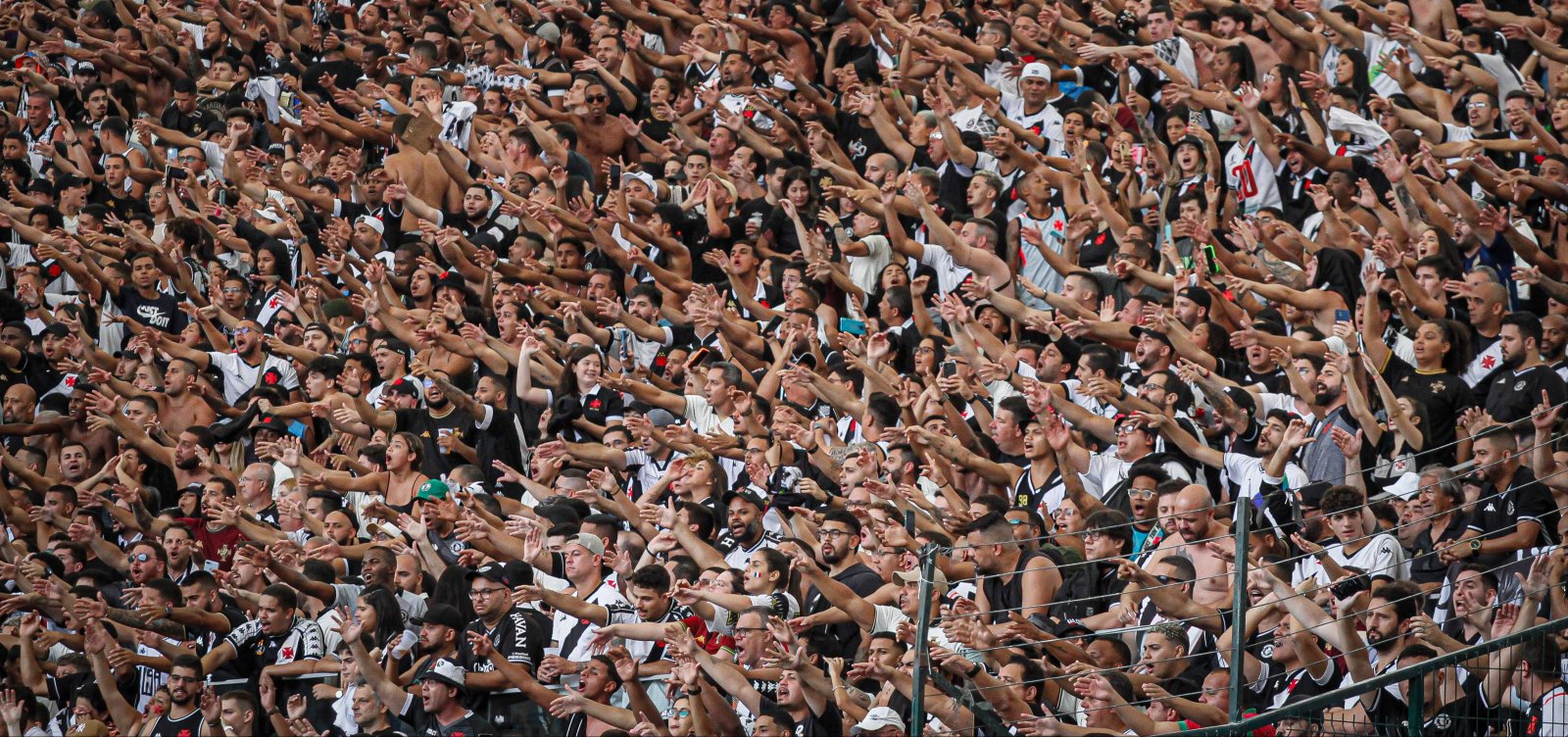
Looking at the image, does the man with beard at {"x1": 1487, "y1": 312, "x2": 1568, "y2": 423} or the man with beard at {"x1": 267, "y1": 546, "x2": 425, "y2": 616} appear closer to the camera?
the man with beard at {"x1": 1487, "y1": 312, "x2": 1568, "y2": 423}

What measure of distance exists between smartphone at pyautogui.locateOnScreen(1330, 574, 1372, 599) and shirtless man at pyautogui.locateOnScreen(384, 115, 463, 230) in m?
8.63

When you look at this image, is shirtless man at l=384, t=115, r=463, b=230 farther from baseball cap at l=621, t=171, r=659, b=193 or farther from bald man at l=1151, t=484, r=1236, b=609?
bald man at l=1151, t=484, r=1236, b=609

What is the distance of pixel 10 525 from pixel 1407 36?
9072 mm

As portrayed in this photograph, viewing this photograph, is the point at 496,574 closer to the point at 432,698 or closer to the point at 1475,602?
the point at 432,698

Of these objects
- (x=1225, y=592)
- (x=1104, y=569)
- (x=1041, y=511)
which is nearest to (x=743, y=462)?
(x=1041, y=511)

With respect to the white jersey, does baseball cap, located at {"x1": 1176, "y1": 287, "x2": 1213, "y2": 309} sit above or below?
above

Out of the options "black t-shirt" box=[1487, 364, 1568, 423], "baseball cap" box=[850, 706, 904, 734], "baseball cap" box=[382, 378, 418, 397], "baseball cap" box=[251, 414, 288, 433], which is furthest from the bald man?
"baseball cap" box=[251, 414, 288, 433]

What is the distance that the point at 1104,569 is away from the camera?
1011 cm

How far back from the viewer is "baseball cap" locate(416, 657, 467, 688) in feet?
34.1

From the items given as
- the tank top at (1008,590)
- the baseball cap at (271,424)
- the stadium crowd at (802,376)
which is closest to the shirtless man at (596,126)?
the stadium crowd at (802,376)

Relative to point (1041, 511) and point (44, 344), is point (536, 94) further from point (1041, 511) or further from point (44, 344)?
point (1041, 511)

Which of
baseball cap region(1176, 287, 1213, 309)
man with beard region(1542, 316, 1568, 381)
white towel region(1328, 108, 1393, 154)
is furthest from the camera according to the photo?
white towel region(1328, 108, 1393, 154)

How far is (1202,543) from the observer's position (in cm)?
955

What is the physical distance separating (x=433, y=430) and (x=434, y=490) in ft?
3.16
